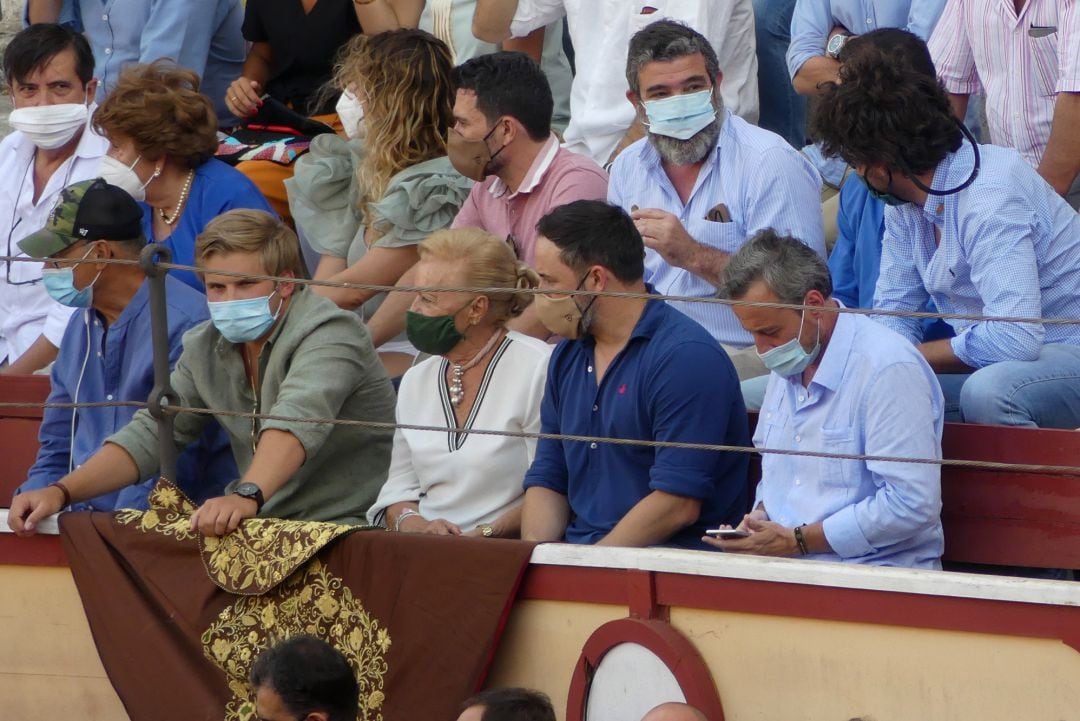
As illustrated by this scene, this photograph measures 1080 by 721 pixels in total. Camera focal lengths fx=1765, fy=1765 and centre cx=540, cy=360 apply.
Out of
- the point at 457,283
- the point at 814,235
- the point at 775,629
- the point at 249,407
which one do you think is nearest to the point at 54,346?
the point at 249,407

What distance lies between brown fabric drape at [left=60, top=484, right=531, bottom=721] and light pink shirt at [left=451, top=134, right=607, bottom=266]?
1375 mm

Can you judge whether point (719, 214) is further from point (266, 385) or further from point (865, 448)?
point (266, 385)

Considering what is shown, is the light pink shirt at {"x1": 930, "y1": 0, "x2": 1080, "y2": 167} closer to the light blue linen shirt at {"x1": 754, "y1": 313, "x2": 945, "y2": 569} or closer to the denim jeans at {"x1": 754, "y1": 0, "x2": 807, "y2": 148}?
the denim jeans at {"x1": 754, "y1": 0, "x2": 807, "y2": 148}

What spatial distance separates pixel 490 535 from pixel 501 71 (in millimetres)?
1594

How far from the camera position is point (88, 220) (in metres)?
4.95

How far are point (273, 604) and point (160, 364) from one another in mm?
735

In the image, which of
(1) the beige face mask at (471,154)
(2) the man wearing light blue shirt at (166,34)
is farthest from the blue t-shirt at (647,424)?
(2) the man wearing light blue shirt at (166,34)

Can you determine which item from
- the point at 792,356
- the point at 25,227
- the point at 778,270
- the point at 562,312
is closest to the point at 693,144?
the point at 562,312

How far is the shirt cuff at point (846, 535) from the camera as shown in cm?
392

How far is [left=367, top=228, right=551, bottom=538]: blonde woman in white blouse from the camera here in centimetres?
454

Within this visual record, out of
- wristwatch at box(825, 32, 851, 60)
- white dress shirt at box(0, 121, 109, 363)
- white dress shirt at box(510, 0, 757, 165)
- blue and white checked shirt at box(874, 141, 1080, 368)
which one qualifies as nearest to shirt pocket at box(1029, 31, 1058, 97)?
wristwatch at box(825, 32, 851, 60)

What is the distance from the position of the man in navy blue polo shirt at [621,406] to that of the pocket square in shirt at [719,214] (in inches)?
25.9

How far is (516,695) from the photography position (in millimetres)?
3600

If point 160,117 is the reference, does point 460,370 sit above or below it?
below
